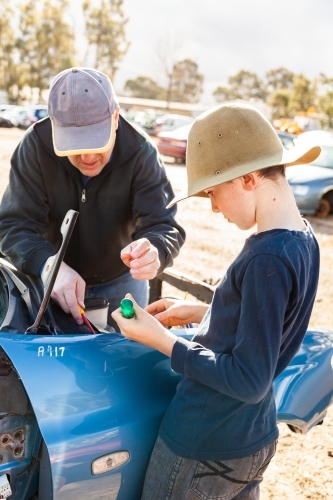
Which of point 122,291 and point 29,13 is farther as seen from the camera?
point 29,13

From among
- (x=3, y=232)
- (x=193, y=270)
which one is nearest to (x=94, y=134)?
(x=3, y=232)

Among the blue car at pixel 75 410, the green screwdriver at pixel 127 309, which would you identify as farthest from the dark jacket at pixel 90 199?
the green screwdriver at pixel 127 309

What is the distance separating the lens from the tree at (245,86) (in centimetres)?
8244

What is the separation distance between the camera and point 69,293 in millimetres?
2434

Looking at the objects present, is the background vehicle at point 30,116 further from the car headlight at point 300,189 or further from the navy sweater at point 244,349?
the navy sweater at point 244,349

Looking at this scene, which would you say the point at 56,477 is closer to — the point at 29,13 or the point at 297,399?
the point at 297,399

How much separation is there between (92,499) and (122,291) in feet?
4.75

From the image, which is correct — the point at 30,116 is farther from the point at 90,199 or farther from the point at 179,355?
the point at 179,355

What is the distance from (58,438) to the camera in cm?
185

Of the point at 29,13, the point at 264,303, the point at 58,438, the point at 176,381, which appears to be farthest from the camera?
the point at 29,13

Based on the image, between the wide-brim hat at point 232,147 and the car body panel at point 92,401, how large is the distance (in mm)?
703

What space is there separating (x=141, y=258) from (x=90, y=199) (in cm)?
68

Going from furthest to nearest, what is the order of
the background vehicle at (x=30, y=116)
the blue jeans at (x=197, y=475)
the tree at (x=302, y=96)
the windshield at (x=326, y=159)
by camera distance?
the tree at (x=302, y=96), the background vehicle at (x=30, y=116), the windshield at (x=326, y=159), the blue jeans at (x=197, y=475)

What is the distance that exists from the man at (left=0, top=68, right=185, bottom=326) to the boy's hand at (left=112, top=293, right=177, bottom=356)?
1.85ft
